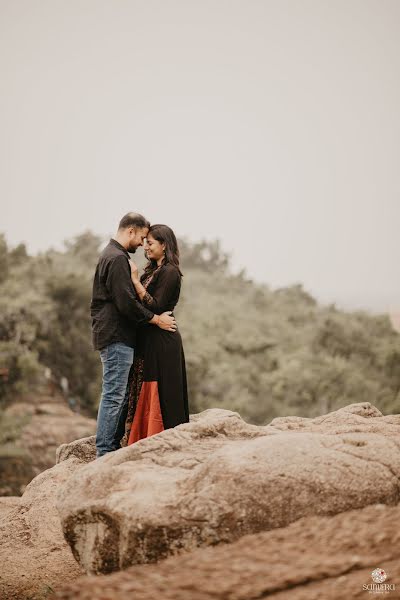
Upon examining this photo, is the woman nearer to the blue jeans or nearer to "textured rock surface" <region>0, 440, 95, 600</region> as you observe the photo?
the blue jeans

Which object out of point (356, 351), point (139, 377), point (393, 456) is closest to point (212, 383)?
point (356, 351)

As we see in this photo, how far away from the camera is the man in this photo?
5.77 metres

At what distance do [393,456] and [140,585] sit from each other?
2.10 metres

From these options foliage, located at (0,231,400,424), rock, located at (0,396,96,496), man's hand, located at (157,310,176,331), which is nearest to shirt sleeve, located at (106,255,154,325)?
man's hand, located at (157,310,176,331)

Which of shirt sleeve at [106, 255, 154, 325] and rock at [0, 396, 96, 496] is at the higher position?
shirt sleeve at [106, 255, 154, 325]

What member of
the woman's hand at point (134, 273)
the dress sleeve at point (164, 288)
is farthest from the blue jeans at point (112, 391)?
the woman's hand at point (134, 273)

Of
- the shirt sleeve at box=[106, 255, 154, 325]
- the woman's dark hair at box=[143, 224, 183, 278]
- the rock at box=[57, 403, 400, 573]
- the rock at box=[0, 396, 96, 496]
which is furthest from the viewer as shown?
the rock at box=[0, 396, 96, 496]

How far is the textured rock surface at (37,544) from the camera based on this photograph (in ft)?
18.1

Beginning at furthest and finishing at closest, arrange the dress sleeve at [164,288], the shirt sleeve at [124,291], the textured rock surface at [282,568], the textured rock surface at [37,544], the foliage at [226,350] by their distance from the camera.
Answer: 1. the foliage at [226,350]
2. the dress sleeve at [164,288]
3. the shirt sleeve at [124,291]
4. the textured rock surface at [37,544]
5. the textured rock surface at [282,568]

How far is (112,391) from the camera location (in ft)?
18.9

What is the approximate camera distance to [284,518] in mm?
4047

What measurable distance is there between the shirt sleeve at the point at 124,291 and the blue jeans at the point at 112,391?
13.4 inches

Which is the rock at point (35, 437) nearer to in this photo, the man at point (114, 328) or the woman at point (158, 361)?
the woman at point (158, 361)

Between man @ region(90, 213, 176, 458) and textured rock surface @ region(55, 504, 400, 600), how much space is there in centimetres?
203
